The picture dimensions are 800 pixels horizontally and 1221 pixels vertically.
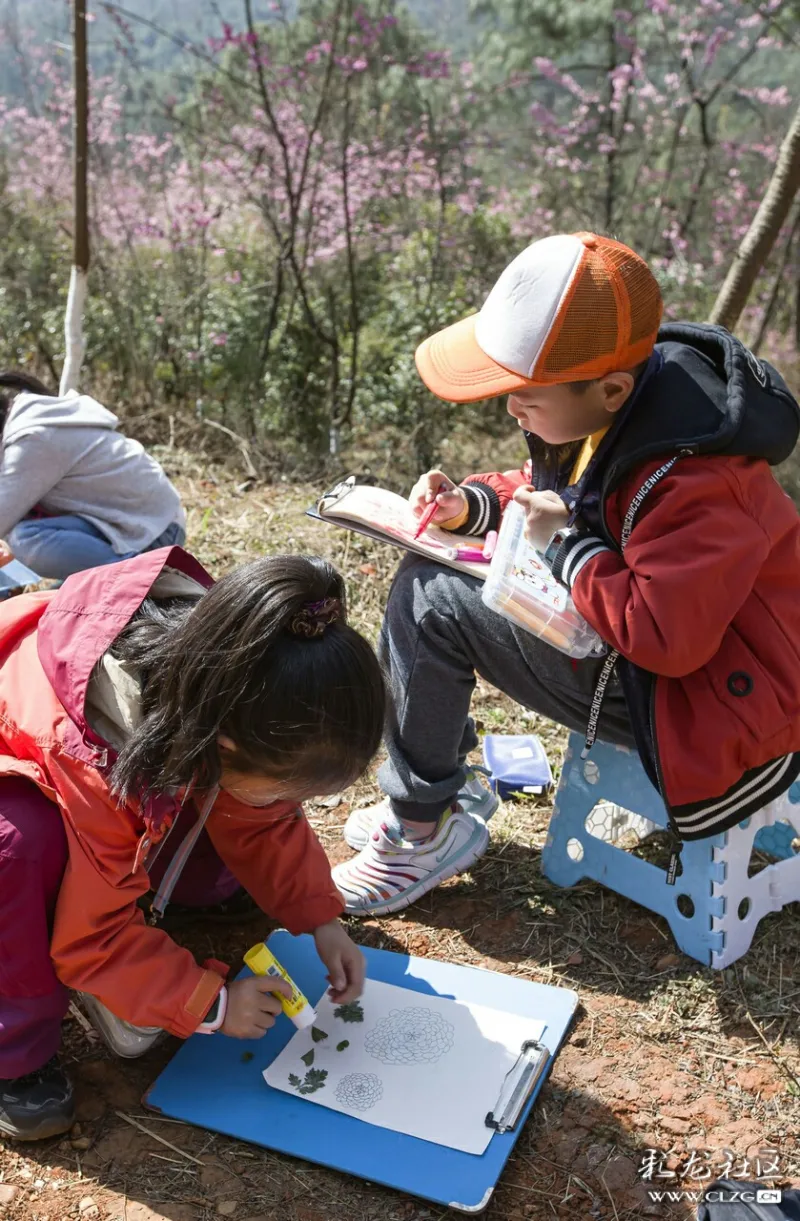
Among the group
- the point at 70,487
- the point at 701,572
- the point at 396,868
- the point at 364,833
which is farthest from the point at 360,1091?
the point at 70,487

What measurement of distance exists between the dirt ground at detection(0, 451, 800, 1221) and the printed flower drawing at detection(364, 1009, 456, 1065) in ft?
0.58

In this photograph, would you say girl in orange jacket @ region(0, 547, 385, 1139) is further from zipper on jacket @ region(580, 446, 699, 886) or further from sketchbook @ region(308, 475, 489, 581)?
zipper on jacket @ region(580, 446, 699, 886)

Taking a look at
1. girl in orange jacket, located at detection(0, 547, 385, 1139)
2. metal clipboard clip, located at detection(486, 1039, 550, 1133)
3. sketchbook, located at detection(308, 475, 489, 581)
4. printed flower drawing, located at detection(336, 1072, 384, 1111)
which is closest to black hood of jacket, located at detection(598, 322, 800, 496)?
sketchbook, located at detection(308, 475, 489, 581)

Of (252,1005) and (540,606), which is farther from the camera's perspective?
(540,606)

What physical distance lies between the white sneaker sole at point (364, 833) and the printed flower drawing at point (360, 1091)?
0.57 meters

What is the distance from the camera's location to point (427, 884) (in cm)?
209

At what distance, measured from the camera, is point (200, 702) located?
136 centimetres

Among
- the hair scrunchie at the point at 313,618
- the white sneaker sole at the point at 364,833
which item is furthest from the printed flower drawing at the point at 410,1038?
the hair scrunchie at the point at 313,618

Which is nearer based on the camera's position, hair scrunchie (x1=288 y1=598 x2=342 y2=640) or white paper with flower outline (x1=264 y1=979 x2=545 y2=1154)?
hair scrunchie (x1=288 y1=598 x2=342 y2=640)

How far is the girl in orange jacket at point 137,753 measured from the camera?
4.45 feet

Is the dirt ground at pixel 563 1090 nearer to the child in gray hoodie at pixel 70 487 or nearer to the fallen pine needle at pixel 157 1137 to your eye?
the fallen pine needle at pixel 157 1137

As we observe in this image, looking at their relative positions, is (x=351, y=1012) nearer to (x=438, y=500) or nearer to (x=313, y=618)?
(x=313, y=618)

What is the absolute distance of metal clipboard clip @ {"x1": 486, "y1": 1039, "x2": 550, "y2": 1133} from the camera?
1587mm

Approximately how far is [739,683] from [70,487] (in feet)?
6.44
